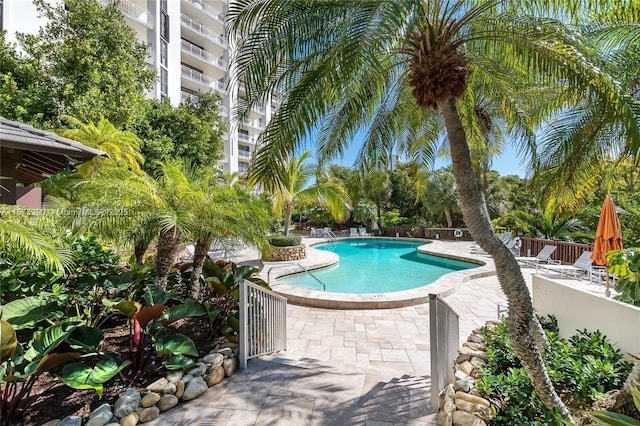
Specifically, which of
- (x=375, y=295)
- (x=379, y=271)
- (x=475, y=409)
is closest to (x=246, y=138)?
(x=379, y=271)

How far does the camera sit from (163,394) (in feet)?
11.6

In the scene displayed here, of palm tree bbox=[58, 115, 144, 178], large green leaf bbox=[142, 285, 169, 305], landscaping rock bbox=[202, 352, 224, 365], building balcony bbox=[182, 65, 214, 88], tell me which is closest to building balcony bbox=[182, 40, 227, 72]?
building balcony bbox=[182, 65, 214, 88]

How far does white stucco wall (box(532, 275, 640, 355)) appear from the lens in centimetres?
366

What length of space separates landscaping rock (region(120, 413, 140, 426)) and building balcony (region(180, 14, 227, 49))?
29591mm

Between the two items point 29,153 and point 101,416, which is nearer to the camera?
point 101,416

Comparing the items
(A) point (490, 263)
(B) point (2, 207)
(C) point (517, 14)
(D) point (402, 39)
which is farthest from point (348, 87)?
(A) point (490, 263)

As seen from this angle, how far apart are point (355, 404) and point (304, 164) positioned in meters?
13.9

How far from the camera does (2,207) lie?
3.27 meters

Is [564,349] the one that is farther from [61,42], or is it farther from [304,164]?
[61,42]

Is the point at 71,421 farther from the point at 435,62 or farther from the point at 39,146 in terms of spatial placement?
the point at 435,62

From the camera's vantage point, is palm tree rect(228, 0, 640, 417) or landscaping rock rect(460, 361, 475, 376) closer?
palm tree rect(228, 0, 640, 417)

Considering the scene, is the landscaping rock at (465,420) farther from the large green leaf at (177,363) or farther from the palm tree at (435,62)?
the large green leaf at (177,363)

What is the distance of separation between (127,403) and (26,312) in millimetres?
2000

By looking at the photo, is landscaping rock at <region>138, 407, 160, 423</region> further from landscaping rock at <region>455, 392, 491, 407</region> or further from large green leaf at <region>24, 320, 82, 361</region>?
landscaping rock at <region>455, 392, 491, 407</region>
